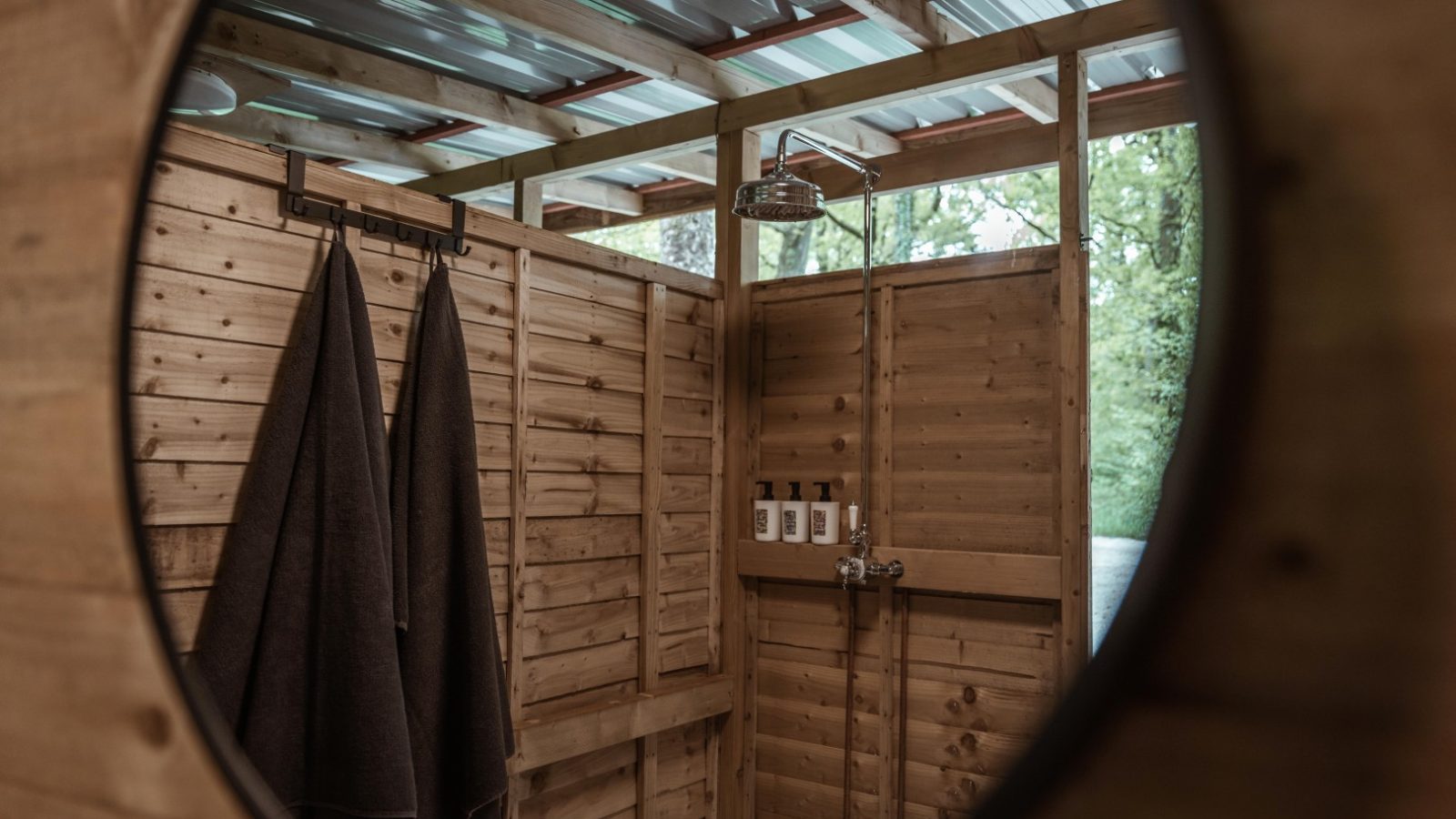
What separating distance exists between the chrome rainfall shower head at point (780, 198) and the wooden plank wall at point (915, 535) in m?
0.21

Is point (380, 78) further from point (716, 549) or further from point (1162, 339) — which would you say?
point (1162, 339)

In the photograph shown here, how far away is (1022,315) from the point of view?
194cm

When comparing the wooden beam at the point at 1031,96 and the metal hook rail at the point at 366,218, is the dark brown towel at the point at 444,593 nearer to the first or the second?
the metal hook rail at the point at 366,218

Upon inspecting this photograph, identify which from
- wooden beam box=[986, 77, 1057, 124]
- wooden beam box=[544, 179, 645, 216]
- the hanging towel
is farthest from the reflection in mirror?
wooden beam box=[544, 179, 645, 216]

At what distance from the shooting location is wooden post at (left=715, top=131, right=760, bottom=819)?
226cm

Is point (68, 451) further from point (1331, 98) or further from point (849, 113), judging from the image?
point (849, 113)

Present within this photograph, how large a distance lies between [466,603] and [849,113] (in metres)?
1.28

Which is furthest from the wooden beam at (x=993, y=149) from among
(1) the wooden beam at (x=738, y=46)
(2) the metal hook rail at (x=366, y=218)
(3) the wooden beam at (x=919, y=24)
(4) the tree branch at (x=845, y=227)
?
(4) the tree branch at (x=845, y=227)

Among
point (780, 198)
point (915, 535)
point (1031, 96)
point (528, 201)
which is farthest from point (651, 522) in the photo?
point (1031, 96)

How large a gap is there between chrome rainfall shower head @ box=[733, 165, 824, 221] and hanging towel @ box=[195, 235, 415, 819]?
2.97 ft

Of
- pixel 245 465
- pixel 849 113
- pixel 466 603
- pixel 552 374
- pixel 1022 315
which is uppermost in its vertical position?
pixel 849 113

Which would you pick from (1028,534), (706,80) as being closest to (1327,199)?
(1028,534)

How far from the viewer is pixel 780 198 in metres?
2.00

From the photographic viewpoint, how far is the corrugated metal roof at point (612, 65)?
6.57ft
